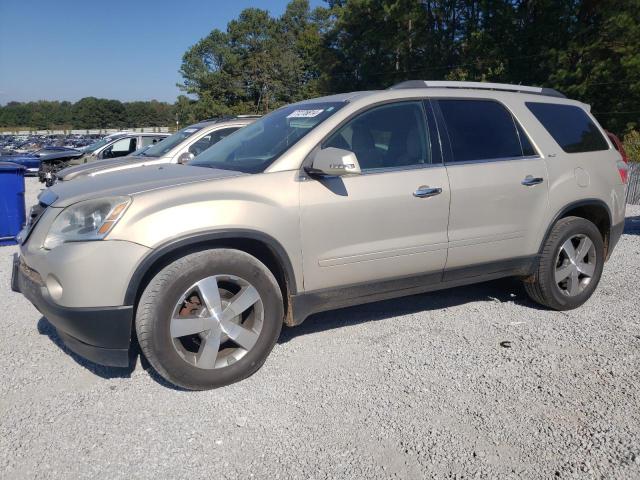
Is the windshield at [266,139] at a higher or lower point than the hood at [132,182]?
higher

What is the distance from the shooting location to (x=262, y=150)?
12.3 feet

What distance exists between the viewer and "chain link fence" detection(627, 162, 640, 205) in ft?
38.5

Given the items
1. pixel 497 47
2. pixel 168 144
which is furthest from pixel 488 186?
pixel 497 47

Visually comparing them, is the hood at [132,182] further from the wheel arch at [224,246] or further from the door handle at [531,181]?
the door handle at [531,181]

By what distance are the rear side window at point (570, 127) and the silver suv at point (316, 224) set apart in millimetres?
20

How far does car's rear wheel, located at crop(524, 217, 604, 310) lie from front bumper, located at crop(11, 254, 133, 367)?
3.21 metres

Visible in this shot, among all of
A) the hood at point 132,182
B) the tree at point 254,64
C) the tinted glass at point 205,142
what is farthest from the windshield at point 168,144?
the tree at point 254,64

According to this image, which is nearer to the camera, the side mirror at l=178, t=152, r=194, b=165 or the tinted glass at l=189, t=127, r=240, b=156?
the side mirror at l=178, t=152, r=194, b=165

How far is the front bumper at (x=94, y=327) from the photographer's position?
9.34 feet

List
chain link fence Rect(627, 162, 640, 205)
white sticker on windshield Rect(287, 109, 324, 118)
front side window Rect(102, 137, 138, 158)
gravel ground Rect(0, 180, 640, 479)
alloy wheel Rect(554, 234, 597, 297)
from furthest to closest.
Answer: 1. front side window Rect(102, 137, 138, 158)
2. chain link fence Rect(627, 162, 640, 205)
3. alloy wheel Rect(554, 234, 597, 297)
4. white sticker on windshield Rect(287, 109, 324, 118)
5. gravel ground Rect(0, 180, 640, 479)

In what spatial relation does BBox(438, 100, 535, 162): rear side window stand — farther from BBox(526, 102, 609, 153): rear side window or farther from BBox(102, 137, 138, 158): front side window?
BBox(102, 137, 138, 158): front side window

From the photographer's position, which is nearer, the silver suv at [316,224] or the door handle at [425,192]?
the silver suv at [316,224]

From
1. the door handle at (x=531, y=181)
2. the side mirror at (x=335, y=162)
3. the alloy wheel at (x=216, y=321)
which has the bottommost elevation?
the alloy wheel at (x=216, y=321)

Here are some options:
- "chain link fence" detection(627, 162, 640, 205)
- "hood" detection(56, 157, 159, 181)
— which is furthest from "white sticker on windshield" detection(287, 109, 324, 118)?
"chain link fence" detection(627, 162, 640, 205)
